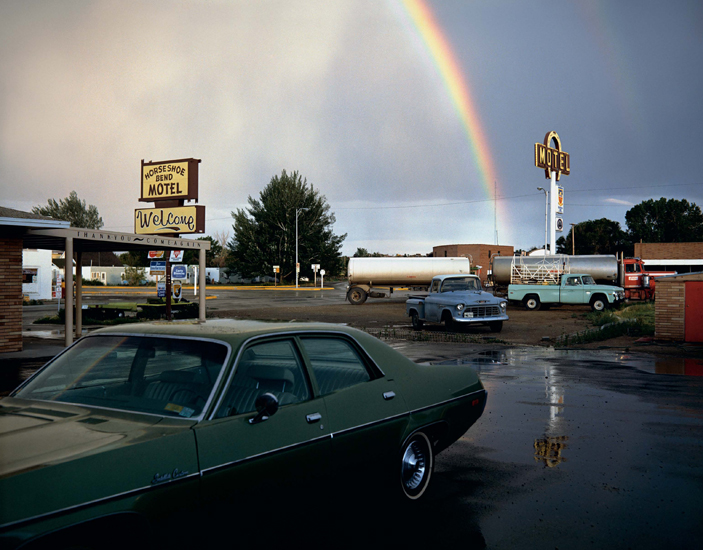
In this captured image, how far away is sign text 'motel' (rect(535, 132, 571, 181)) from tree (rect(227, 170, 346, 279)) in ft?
101

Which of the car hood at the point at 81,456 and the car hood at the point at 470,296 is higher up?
the car hood at the point at 470,296

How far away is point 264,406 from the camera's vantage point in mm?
3174

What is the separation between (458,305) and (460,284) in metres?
1.76

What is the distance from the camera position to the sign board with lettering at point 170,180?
2731cm

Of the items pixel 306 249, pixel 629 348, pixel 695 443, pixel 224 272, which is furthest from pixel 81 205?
pixel 695 443

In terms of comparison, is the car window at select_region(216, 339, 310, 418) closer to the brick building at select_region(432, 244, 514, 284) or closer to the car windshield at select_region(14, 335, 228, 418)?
the car windshield at select_region(14, 335, 228, 418)

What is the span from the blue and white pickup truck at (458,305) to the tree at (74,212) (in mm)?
86211

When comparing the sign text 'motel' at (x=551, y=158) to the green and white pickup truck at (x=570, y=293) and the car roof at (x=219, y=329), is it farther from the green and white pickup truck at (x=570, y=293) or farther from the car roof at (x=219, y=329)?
the car roof at (x=219, y=329)

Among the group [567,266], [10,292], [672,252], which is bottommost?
[10,292]

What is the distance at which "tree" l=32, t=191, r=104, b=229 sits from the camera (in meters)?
95.6

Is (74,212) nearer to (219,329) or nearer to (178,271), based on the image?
(178,271)

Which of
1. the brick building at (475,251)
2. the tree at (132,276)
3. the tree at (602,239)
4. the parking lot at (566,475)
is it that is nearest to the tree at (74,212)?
the tree at (132,276)

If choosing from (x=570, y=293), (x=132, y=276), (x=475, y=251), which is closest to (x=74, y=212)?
(x=132, y=276)

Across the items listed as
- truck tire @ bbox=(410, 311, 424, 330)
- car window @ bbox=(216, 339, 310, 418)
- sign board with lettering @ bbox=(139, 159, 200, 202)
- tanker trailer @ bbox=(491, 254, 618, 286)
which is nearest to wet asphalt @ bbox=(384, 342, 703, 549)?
car window @ bbox=(216, 339, 310, 418)
